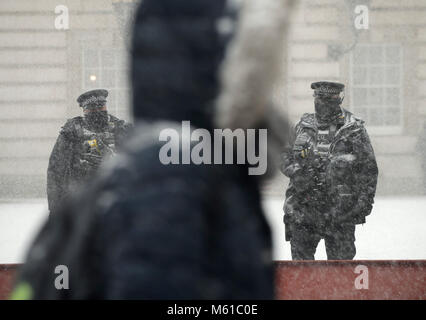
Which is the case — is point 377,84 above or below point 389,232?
above

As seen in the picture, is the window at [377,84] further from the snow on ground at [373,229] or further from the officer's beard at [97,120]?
the officer's beard at [97,120]

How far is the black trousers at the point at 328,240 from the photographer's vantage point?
221 inches

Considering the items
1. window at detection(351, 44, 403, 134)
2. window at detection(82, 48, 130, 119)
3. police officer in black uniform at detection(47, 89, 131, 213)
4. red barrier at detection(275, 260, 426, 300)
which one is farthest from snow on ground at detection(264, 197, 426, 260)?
window at detection(82, 48, 130, 119)

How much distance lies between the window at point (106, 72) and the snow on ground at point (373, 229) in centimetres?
225

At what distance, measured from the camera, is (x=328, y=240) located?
18.6 ft

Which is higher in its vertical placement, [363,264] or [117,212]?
[117,212]

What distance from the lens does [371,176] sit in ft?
18.3

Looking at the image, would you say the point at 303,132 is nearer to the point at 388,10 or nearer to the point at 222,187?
the point at 222,187

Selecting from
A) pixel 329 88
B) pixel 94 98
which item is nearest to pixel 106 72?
pixel 94 98

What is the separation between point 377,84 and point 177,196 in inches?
550

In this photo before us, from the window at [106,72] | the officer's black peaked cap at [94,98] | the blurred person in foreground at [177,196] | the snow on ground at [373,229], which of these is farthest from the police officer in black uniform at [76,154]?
the window at [106,72]

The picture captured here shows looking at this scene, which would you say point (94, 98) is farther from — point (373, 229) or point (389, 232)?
point (373, 229)
